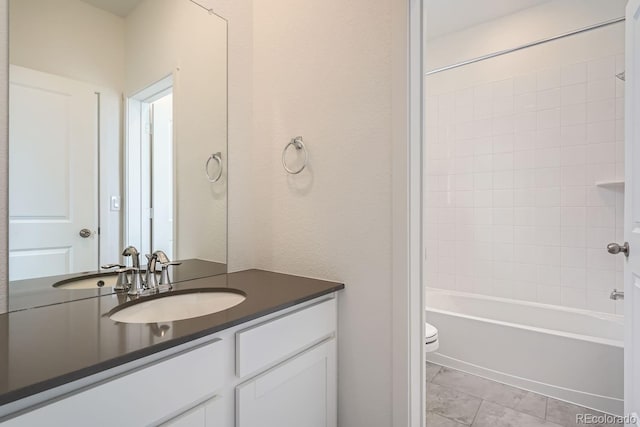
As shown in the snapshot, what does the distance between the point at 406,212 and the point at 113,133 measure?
1.11 metres

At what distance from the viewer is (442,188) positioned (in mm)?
2959

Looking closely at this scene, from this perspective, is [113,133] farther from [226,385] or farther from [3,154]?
[226,385]

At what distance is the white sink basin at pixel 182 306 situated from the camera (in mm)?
1079

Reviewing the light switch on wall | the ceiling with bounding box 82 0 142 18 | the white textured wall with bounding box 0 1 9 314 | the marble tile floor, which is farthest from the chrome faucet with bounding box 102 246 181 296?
the marble tile floor

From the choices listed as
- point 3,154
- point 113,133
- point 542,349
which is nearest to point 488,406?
point 542,349

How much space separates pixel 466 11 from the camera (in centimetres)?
251

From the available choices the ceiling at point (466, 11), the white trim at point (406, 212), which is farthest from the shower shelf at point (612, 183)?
the white trim at point (406, 212)

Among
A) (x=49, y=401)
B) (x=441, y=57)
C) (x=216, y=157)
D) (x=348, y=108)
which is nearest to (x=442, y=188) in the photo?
(x=441, y=57)

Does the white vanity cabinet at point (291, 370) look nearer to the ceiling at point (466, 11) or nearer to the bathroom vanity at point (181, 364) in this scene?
the bathroom vanity at point (181, 364)

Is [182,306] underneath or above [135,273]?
underneath

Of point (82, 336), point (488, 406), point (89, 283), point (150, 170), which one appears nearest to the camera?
point (82, 336)

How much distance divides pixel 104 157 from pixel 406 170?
1.09 metres

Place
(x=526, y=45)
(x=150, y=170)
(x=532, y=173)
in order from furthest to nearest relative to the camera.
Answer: (x=532, y=173), (x=526, y=45), (x=150, y=170)

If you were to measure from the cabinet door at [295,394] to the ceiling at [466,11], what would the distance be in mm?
2559
